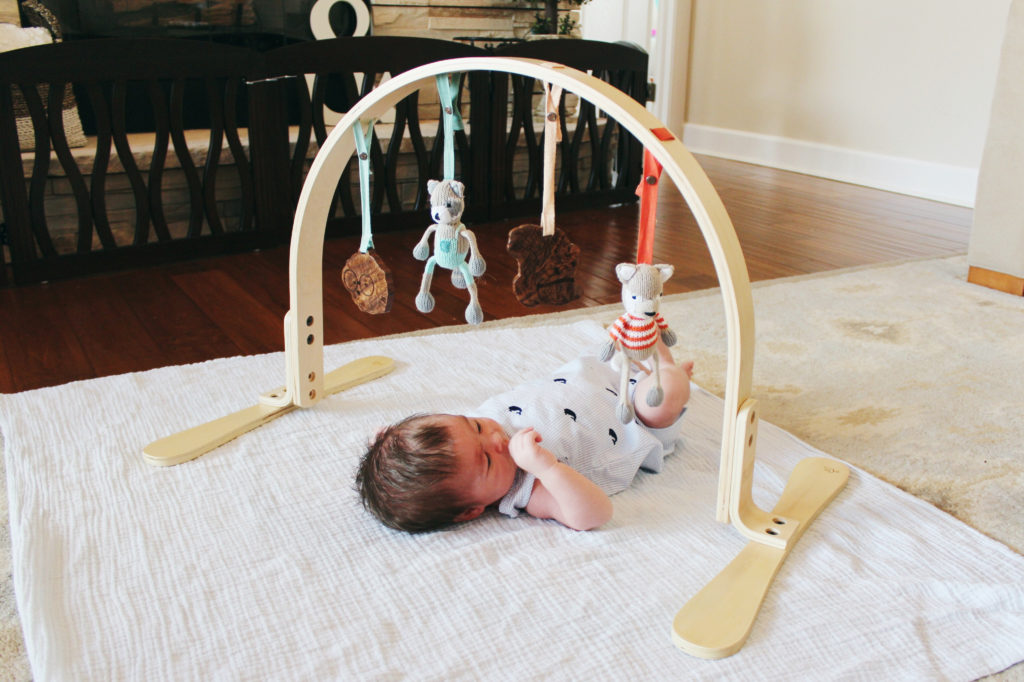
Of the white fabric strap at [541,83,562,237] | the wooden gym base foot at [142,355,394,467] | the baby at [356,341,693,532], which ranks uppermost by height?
the white fabric strap at [541,83,562,237]

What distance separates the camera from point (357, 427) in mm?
1389

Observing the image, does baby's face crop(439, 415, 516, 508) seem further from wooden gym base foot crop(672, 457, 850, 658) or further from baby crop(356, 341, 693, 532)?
wooden gym base foot crop(672, 457, 850, 658)

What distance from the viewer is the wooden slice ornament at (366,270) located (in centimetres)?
122

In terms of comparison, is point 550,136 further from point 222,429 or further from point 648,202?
point 222,429

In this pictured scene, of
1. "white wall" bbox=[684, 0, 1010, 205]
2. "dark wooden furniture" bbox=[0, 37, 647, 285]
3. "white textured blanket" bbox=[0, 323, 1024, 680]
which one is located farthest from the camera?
"white wall" bbox=[684, 0, 1010, 205]

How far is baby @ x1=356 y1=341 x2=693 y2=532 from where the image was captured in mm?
1034

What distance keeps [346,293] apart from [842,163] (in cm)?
264

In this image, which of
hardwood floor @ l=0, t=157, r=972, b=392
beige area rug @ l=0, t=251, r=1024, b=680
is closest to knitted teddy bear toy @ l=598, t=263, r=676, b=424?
beige area rug @ l=0, t=251, r=1024, b=680

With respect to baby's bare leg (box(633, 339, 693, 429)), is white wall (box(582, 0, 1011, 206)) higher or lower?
higher

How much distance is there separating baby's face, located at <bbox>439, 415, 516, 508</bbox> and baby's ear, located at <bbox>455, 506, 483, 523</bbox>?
0.01 metres

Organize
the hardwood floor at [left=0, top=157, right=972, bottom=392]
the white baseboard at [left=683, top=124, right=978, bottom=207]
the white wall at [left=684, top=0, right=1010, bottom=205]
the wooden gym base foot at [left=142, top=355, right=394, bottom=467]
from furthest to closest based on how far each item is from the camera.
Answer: the white baseboard at [left=683, top=124, right=978, bottom=207], the white wall at [left=684, top=0, right=1010, bottom=205], the hardwood floor at [left=0, top=157, right=972, bottom=392], the wooden gym base foot at [left=142, top=355, right=394, bottom=467]

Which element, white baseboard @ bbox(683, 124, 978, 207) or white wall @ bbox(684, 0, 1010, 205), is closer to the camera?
white wall @ bbox(684, 0, 1010, 205)

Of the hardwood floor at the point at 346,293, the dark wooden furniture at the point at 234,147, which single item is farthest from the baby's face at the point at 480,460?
the dark wooden furniture at the point at 234,147

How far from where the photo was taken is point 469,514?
1.10m
